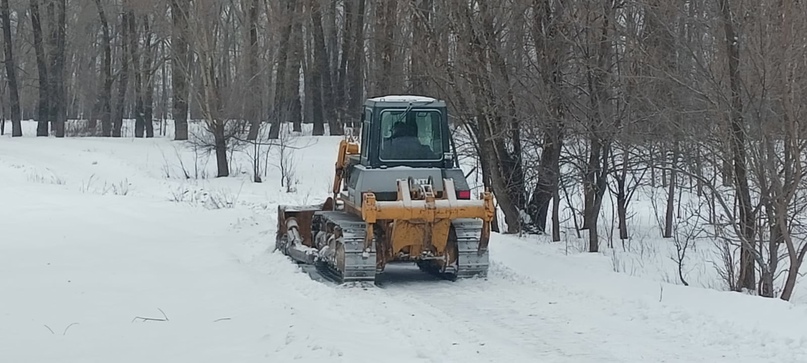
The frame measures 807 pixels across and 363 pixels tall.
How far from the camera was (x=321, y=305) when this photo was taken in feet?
36.9

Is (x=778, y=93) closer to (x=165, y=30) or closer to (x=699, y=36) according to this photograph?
(x=699, y=36)

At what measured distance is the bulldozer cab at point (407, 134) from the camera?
13594 mm

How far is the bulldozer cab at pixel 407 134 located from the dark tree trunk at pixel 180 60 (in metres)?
18.9

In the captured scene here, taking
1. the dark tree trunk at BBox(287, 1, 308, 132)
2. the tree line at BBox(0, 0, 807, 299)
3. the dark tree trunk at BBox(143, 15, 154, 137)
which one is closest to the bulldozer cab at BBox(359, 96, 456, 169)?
the tree line at BBox(0, 0, 807, 299)

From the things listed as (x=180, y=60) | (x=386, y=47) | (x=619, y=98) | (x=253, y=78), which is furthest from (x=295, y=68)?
(x=619, y=98)

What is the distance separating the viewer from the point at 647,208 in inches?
1061

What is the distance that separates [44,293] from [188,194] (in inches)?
555

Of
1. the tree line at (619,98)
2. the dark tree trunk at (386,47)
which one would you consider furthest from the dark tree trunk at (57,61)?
the dark tree trunk at (386,47)

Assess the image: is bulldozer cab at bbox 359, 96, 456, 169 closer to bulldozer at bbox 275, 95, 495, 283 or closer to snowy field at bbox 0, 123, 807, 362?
bulldozer at bbox 275, 95, 495, 283

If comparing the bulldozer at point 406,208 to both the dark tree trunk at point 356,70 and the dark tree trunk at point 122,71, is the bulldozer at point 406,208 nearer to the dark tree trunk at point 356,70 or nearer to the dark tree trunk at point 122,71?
the dark tree trunk at point 356,70

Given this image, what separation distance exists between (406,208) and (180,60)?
78.2ft

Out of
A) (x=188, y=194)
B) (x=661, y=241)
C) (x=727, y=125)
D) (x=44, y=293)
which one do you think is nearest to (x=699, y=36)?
(x=727, y=125)

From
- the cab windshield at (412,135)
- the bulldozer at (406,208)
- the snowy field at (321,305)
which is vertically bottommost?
the snowy field at (321,305)

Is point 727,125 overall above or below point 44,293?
above
